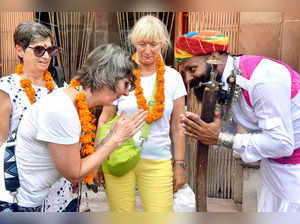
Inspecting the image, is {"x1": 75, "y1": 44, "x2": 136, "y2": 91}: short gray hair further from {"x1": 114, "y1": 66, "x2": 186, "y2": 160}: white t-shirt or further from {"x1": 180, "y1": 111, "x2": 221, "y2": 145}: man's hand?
{"x1": 114, "y1": 66, "x2": 186, "y2": 160}: white t-shirt

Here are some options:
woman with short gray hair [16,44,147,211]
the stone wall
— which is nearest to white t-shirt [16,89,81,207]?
woman with short gray hair [16,44,147,211]

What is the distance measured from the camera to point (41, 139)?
106cm

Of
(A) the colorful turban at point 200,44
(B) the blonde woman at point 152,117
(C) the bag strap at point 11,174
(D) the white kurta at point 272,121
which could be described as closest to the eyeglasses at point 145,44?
(B) the blonde woman at point 152,117

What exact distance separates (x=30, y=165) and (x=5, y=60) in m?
0.87

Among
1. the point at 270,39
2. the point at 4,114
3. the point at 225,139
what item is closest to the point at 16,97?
the point at 4,114

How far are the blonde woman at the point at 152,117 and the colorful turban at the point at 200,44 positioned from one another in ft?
1.13

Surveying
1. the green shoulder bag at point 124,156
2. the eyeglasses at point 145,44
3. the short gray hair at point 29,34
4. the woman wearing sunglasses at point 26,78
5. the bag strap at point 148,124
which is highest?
the short gray hair at point 29,34

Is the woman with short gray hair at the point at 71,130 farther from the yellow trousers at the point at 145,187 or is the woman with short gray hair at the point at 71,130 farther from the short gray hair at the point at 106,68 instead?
the yellow trousers at the point at 145,187

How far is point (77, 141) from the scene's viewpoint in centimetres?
109

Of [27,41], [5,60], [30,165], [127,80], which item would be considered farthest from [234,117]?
[5,60]

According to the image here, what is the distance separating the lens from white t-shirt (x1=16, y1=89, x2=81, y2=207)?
106cm

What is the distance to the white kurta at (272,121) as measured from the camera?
1178mm

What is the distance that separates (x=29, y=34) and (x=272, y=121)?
Answer: 1.00 meters
